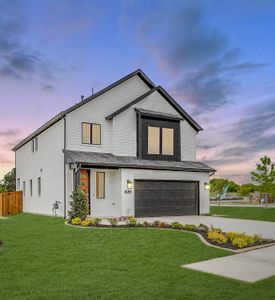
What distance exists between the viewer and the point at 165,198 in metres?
21.3

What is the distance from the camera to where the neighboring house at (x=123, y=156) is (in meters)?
19.8

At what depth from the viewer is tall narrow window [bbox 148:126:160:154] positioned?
2230 centimetres

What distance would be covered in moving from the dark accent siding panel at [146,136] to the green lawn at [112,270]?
34.7ft

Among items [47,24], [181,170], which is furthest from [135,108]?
[47,24]

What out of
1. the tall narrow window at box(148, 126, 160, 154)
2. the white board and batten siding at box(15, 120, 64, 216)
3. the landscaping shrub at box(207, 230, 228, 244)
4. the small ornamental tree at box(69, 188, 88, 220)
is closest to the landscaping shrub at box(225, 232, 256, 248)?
the landscaping shrub at box(207, 230, 228, 244)

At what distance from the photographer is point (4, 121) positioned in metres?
22.7

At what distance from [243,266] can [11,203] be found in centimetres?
2102

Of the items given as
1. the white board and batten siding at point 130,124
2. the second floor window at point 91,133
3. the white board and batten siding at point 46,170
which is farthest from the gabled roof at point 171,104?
the white board and batten siding at point 46,170

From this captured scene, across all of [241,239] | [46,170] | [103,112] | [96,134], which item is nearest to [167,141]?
[103,112]

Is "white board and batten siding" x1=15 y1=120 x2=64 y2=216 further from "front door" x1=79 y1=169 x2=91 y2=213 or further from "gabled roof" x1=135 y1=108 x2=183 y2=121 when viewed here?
"gabled roof" x1=135 y1=108 x2=183 y2=121

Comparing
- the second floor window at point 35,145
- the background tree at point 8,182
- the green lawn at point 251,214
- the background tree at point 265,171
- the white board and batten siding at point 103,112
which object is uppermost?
the white board and batten siding at point 103,112

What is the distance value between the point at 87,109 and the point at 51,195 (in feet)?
18.1

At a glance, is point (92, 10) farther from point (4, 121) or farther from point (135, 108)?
point (4, 121)

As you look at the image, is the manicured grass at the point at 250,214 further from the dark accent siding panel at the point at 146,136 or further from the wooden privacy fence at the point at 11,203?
the wooden privacy fence at the point at 11,203
